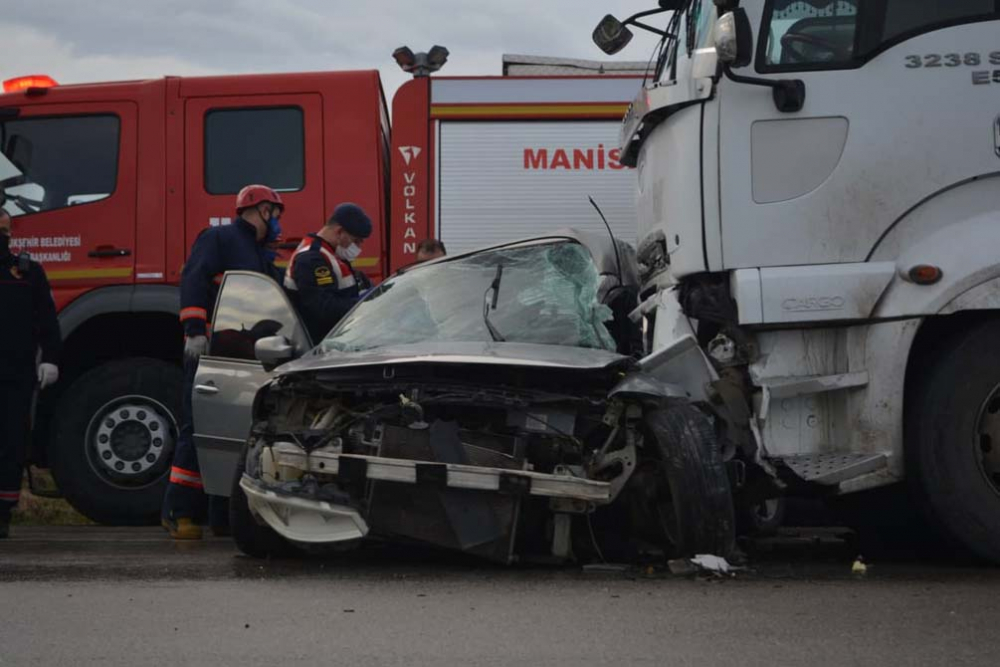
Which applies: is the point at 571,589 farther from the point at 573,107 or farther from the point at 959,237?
the point at 573,107

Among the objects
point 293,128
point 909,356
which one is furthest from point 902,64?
point 293,128

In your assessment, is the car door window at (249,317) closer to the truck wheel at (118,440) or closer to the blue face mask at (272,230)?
the blue face mask at (272,230)

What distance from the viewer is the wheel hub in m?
9.09

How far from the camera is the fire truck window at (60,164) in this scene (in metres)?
9.14

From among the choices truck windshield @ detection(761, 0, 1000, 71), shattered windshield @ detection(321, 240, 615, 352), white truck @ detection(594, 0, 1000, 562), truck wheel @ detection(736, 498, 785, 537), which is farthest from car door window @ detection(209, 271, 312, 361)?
truck windshield @ detection(761, 0, 1000, 71)

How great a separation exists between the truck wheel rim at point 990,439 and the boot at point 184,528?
4.14 meters

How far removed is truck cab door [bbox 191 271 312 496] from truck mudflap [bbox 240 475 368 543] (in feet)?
3.64

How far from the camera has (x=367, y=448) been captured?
6.01 metres

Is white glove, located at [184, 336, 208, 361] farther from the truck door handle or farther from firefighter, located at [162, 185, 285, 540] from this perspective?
the truck door handle

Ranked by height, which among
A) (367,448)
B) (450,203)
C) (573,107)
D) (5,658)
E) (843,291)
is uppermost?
(573,107)

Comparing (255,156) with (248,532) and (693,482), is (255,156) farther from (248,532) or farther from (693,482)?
(693,482)

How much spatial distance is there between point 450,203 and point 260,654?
524 centimetres

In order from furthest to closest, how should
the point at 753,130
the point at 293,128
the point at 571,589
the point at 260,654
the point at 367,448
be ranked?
the point at 293,128 < the point at 753,130 < the point at 367,448 < the point at 571,589 < the point at 260,654

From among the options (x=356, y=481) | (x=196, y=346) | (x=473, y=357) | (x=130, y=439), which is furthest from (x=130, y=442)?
(x=473, y=357)
